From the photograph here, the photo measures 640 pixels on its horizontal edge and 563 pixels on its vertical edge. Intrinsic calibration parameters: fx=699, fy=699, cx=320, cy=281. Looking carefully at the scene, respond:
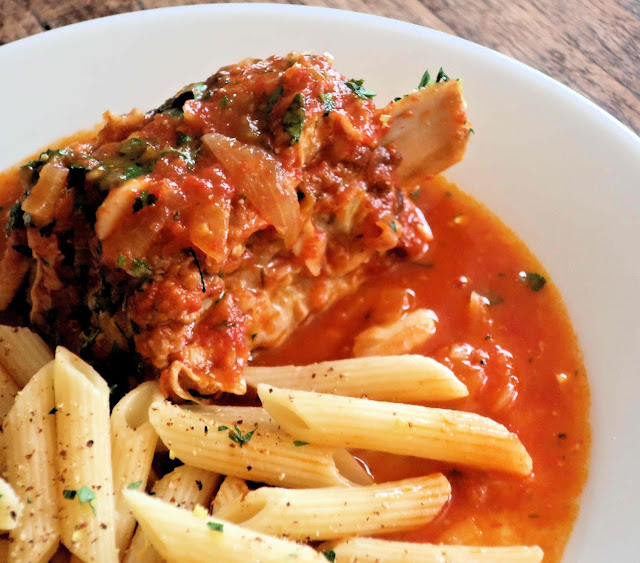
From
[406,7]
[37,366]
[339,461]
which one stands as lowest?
[37,366]

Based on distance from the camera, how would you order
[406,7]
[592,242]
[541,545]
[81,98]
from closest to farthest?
[541,545] < [592,242] < [81,98] < [406,7]

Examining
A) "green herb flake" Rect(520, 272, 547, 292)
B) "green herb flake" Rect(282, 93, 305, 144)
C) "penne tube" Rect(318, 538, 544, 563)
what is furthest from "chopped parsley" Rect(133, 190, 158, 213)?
"green herb flake" Rect(520, 272, 547, 292)

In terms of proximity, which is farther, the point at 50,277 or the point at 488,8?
the point at 488,8

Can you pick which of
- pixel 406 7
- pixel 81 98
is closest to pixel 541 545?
pixel 81 98

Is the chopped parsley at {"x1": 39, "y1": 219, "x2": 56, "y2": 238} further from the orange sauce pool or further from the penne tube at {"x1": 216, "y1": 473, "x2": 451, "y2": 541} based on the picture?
the penne tube at {"x1": 216, "y1": 473, "x2": 451, "y2": 541}

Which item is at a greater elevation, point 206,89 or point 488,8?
point 488,8

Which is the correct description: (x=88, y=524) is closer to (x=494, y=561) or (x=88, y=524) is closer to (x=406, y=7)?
(x=494, y=561)
